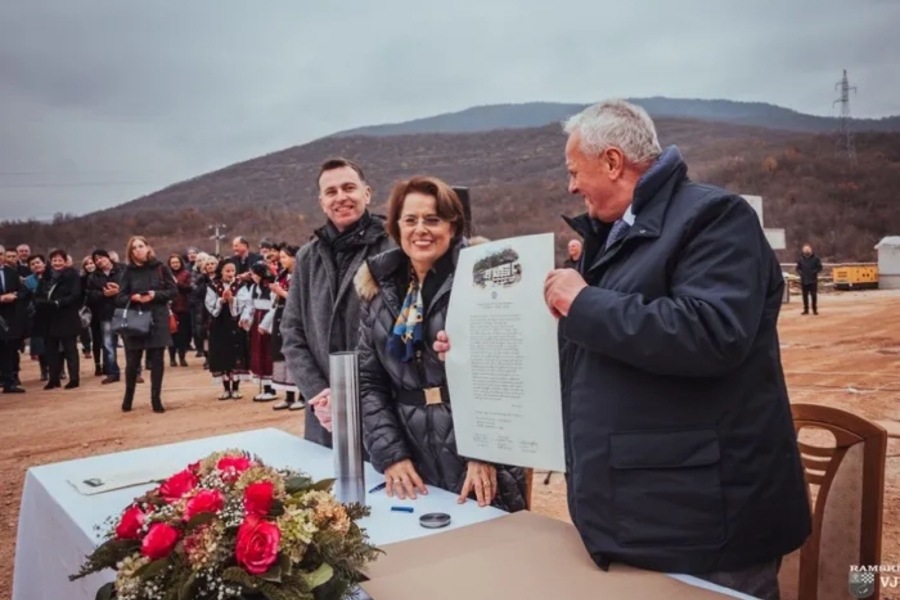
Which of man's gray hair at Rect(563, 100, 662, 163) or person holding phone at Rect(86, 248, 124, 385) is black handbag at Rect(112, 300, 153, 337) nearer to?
person holding phone at Rect(86, 248, 124, 385)

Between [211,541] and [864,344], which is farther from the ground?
[211,541]

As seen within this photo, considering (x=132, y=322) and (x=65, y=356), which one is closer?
(x=132, y=322)

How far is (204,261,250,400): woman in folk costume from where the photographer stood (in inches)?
315

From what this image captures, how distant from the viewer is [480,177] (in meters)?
44.1

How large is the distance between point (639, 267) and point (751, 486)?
44cm

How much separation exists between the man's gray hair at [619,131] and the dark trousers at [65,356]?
961cm

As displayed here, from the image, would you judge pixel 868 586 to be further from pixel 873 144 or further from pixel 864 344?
pixel 873 144

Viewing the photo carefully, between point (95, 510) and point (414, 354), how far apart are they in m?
0.90

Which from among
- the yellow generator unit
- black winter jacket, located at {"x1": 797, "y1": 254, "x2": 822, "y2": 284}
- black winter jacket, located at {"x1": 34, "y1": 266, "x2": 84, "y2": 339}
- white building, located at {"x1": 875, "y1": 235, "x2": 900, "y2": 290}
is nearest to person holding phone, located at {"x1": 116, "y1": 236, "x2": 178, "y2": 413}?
black winter jacket, located at {"x1": 34, "y1": 266, "x2": 84, "y2": 339}

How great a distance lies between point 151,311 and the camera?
7.18 metres

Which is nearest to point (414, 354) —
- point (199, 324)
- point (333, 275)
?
point (333, 275)

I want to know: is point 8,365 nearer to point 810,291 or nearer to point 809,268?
point 809,268

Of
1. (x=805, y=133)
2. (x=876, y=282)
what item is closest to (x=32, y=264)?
(x=876, y=282)

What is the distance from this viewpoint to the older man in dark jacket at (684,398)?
46.9 inches
